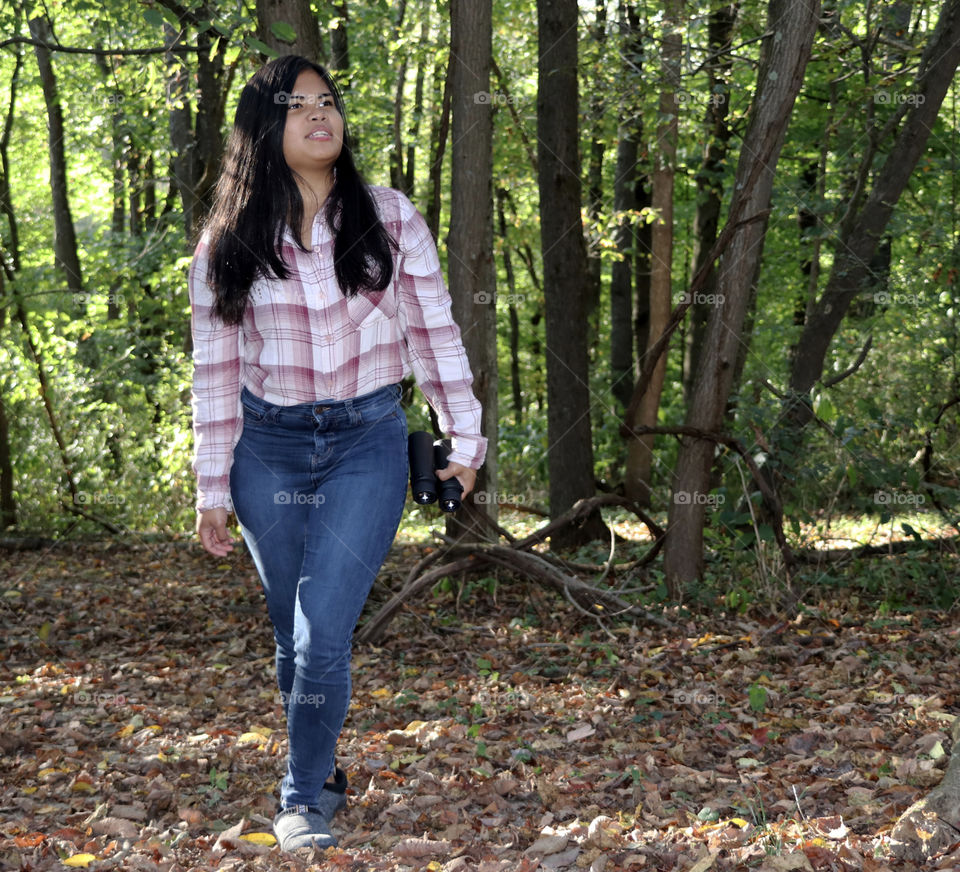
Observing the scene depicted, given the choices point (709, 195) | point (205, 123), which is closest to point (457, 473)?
point (205, 123)

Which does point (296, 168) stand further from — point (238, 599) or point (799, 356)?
point (799, 356)

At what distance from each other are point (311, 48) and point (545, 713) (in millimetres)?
3575

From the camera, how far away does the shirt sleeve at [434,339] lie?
3064 millimetres

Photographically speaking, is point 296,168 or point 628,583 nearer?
point 296,168

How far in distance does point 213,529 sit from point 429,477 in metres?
0.65

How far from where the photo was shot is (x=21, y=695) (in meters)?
5.01

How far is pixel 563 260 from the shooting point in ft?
25.3

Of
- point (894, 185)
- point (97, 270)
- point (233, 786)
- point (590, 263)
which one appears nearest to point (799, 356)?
A: point (894, 185)
